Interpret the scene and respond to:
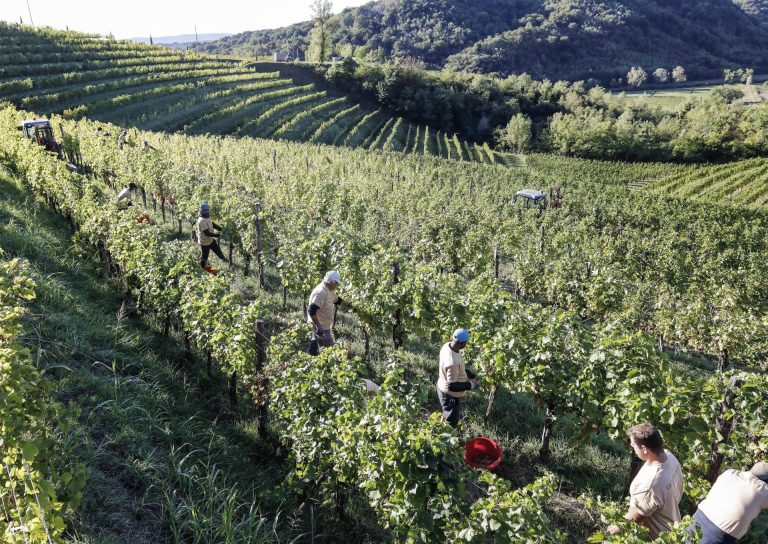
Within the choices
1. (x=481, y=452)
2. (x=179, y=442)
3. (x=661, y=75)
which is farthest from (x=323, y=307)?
(x=661, y=75)

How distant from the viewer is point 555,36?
450ft

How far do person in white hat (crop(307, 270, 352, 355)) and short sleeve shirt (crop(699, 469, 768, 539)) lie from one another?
16.6ft

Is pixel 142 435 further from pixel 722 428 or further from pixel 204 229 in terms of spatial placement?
pixel 722 428

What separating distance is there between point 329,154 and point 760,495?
3100cm

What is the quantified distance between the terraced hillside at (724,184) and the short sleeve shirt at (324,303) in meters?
35.4

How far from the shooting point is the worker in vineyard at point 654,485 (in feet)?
12.3

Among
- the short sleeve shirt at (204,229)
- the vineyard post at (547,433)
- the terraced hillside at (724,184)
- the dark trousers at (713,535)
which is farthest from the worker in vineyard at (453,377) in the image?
the terraced hillside at (724,184)

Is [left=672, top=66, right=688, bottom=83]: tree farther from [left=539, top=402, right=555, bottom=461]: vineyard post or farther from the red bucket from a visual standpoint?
the red bucket

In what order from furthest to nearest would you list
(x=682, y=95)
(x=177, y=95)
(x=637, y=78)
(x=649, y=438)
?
(x=637, y=78), (x=682, y=95), (x=177, y=95), (x=649, y=438)

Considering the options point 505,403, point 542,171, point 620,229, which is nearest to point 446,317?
point 505,403

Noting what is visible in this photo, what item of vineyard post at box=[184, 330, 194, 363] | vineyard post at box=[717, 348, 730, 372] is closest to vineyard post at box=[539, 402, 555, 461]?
vineyard post at box=[184, 330, 194, 363]

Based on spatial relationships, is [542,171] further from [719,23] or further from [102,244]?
[719,23]

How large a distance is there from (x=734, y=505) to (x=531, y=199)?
2393cm

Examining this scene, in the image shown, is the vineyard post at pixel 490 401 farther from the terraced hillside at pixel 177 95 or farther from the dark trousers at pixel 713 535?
the terraced hillside at pixel 177 95
